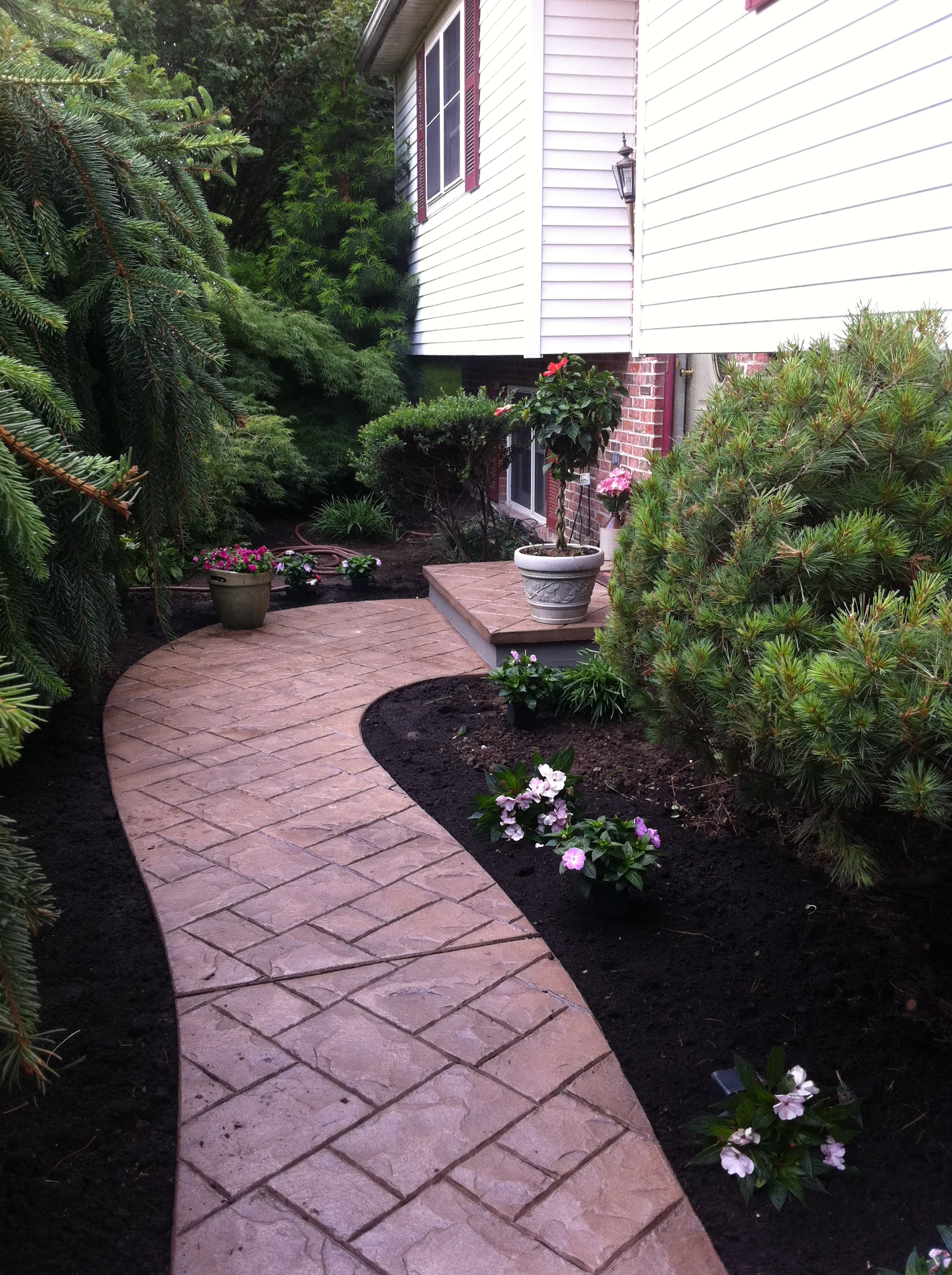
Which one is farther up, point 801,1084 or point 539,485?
point 539,485

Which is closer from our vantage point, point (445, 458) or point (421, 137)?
point (445, 458)

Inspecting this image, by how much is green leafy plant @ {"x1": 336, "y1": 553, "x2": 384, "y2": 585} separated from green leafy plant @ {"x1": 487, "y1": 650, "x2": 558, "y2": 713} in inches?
142

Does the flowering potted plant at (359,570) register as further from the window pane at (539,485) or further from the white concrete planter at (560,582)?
the white concrete planter at (560,582)

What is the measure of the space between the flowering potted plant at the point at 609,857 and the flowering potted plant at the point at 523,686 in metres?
1.58

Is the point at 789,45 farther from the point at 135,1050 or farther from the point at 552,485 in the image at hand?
the point at 552,485

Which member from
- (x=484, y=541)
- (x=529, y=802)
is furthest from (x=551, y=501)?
(x=529, y=802)

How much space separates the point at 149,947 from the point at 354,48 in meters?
13.6

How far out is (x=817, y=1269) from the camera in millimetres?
1953

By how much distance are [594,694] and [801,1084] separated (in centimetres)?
289

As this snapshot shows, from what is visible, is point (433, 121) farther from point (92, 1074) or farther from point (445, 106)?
point (92, 1074)

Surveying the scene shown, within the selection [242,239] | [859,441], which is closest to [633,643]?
[859,441]

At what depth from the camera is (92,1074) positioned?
2.50 meters

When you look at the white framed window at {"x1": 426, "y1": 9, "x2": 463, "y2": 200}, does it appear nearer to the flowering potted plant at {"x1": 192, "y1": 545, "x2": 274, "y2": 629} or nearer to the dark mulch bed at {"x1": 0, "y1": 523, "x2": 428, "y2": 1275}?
the flowering potted plant at {"x1": 192, "y1": 545, "x2": 274, "y2": 629}

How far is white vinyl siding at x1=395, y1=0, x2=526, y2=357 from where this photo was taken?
290 inches
